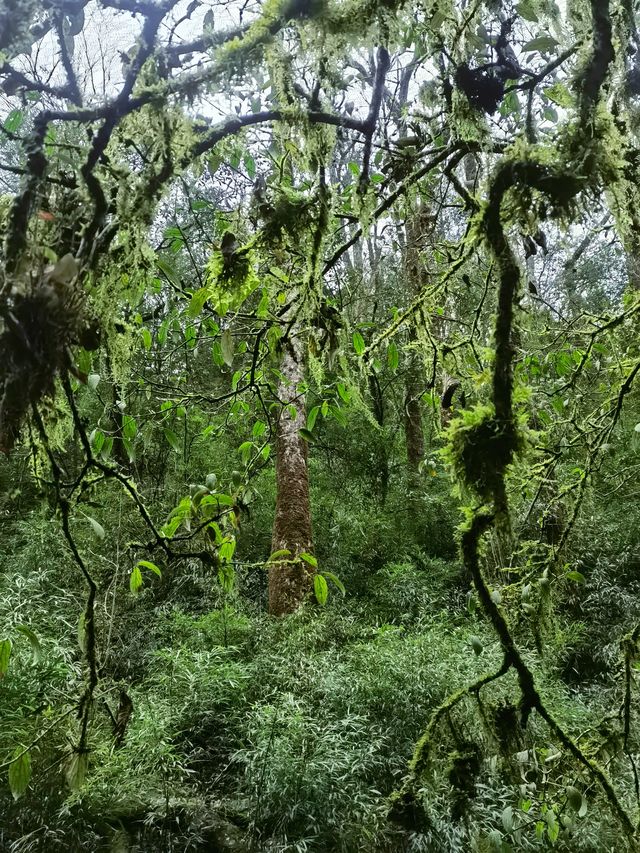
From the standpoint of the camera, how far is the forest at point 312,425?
37.9 inches

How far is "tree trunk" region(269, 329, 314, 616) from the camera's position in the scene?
5.19m

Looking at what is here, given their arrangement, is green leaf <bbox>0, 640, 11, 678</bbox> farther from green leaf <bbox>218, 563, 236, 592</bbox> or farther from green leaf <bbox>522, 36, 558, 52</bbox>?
green leaf <bbox>522, 36, 558, 52</bbox>

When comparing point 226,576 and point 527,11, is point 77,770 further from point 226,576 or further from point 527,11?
point 527,11

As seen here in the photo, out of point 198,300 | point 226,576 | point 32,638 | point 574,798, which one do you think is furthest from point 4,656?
point 574,798

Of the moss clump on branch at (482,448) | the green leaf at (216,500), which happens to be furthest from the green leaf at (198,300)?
the moss clump on branch at (482,448)

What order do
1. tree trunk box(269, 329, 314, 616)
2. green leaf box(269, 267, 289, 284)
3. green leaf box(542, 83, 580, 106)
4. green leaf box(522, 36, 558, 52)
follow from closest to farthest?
green leaf box(542, 83, 580, 106) < green leaf box(522, 36, 558, 52) < green leaf box(269, 267, 289, 284) < tree trunk box(269, 329, 314, 616)

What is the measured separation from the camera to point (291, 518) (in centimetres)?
556

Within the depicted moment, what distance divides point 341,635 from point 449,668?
3.91 ft

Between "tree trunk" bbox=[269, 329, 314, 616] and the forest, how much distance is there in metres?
0.04

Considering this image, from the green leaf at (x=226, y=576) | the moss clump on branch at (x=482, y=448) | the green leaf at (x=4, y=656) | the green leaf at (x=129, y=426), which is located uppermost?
the green leaf at (x=129, y=426)

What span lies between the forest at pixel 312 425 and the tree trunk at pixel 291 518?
4 centimetres

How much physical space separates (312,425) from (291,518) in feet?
13.2

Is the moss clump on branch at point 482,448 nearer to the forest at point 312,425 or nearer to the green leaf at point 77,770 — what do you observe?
the forest at point 312,425

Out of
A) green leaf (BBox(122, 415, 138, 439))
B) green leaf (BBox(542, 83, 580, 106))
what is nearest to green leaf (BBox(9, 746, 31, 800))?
green leaf (BBox(122, 415, 138, 439))
